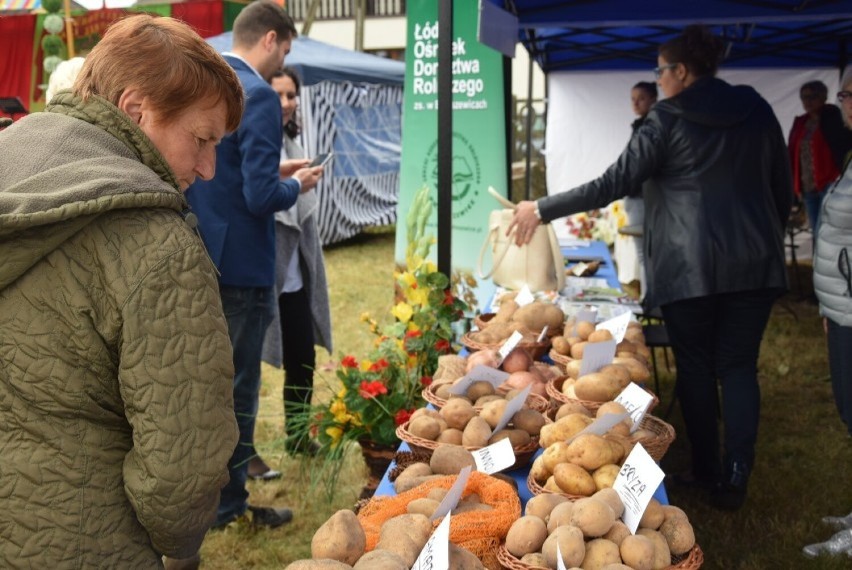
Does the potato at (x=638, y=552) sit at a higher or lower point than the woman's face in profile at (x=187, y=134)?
lower

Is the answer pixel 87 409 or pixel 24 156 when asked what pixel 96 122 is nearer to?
pixel 24 156

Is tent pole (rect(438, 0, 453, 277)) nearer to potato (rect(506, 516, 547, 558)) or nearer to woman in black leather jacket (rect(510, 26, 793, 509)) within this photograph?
Result: woman in black leather jacket (rect(510, 26, 793, 509))

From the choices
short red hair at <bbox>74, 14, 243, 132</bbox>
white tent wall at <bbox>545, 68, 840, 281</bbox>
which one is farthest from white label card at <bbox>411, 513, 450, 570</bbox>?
white tent wall at <bbox>545, 68, 840, 281</bbox>

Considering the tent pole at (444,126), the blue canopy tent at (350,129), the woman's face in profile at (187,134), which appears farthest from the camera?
the blue canopy tent at (350,129)

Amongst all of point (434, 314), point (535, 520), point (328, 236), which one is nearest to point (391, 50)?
point (328, 236)

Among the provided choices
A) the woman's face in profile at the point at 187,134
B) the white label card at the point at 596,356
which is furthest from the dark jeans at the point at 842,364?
the woman's face in profile at the point at 187,134

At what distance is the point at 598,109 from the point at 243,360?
21.2 feet

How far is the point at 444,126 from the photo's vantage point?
10.4 ft

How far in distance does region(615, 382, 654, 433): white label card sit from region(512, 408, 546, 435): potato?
21 cm

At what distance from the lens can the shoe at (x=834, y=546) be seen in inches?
122

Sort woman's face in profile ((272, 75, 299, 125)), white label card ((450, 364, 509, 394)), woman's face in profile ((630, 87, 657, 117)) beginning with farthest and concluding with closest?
woman's face in profile ((630, 87, 657, 117))
woman's face in profile ((272, 75, 299, 125))
white label card ((450, 364, 509, 394))

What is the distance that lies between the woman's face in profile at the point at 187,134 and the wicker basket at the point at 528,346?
1.59 metres

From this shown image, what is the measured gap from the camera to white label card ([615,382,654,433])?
198 cm

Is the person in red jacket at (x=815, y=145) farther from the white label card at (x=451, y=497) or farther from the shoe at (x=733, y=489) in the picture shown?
the white label card at (x=451, y=497)
